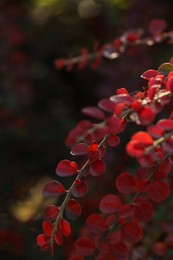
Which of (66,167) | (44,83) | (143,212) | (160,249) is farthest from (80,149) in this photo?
(44,83)

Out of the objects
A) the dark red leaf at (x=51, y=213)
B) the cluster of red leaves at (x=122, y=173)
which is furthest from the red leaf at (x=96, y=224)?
the dark red leaf at (x=51, y=213)

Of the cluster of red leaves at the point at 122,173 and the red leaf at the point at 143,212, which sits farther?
the red leaf at the point at 143,212

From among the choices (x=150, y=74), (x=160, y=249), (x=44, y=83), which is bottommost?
(x=160, y=249)

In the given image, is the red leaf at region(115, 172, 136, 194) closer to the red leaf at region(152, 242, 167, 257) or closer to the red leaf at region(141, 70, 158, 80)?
the red leaf at region(141, 70, 158, 80)

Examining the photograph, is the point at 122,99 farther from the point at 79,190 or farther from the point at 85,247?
the point at 85,247

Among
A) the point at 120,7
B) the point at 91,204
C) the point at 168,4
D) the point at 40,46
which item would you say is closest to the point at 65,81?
the point at 40,46

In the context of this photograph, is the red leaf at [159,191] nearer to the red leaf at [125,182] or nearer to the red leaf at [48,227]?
the red leaf at [125,182]

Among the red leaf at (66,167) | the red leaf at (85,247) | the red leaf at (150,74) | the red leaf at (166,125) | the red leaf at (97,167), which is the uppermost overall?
the red leaf at (150,74)
